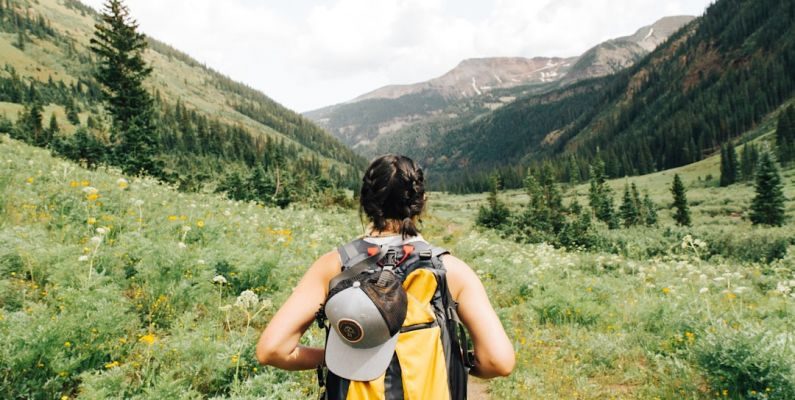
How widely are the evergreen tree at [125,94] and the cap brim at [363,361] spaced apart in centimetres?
2825

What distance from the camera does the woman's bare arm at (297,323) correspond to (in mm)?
2242

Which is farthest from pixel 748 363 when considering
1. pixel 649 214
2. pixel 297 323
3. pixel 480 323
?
pixel 649 214

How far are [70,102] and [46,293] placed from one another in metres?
144

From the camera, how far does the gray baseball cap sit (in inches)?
76.1

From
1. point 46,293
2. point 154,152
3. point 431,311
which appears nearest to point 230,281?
point 46,293

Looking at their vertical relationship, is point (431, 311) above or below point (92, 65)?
below

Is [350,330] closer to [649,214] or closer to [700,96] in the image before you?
[649,214]

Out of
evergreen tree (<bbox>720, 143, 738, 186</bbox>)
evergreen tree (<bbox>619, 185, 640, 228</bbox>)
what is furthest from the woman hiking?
evergreen tree (<bbox>720, 143, 738, 186</bbox>)

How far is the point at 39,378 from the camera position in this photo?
3506 millimetres

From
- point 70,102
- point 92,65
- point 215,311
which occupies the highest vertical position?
point 92,65

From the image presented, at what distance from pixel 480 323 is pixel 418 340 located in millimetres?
420

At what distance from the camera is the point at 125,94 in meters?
26.4

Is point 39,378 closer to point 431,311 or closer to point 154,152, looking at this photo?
point 431,311

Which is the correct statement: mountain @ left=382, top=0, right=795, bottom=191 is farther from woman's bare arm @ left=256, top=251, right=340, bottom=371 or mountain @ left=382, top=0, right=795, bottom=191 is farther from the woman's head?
woman's bare arm @ left=256, top=251, right=340, bottom=371
